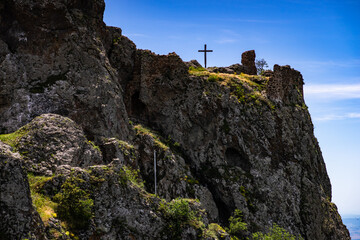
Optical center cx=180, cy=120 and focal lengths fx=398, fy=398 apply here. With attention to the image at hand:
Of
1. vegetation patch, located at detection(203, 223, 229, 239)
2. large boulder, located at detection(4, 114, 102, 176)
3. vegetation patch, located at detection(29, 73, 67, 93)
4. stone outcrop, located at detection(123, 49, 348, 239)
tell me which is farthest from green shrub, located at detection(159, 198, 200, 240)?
stone outcrop, located at detection(123, 49, 348, 239)

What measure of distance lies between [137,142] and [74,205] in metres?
19.5

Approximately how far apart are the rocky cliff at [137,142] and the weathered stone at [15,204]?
4cm

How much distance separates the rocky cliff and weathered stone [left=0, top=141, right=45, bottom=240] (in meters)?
0.04

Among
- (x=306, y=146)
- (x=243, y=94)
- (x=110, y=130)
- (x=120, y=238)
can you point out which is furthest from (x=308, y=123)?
(x=120, y=238)

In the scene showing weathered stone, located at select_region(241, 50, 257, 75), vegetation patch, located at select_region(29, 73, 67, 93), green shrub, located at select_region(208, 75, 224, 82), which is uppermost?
weathered stone, located at select_region(241, 50, 257, 75)

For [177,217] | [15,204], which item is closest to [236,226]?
[177,217]

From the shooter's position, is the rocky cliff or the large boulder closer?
the rocky cliff

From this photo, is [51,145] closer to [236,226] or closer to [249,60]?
[236,226]

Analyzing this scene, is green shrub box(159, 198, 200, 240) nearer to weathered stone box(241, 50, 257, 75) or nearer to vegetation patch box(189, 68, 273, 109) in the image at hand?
vegetation patch box(189, 68, 273, 109)

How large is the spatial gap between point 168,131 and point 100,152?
1415 cm

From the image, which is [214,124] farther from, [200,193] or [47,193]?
[47,193]

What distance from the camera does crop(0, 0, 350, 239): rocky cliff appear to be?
2048 centimetres

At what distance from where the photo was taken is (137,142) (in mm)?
38844

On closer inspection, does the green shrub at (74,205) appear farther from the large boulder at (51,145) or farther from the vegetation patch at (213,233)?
the vegetation patch at (213,233)
